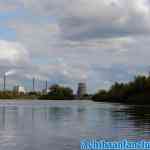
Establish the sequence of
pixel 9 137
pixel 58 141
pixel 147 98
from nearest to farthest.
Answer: pixel 58 141, pixel 9 137, pixel 147 98

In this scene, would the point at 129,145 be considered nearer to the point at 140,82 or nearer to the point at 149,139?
the point at 149,139

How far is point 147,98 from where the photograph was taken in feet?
558

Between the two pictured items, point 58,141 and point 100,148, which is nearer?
point 100,148

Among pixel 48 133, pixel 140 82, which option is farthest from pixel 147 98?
pixel 48 133

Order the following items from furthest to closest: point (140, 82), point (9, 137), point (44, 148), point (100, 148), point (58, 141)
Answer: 1. point (140, 82)
2. point (9, 137)
3. point (58, 141)
4. point (44, 148)
5. point (100, 148)

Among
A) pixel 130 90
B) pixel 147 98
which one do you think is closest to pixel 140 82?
pixel 130 90

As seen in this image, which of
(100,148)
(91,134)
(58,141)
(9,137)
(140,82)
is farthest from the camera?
(140,82)

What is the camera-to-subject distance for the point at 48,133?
37.9m

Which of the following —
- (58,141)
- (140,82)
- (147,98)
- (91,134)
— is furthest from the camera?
(140,82)

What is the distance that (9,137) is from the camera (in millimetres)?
34875

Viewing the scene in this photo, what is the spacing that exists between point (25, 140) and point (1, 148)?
4360mm

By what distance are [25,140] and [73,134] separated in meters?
5.47

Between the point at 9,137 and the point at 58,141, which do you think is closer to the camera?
the point at 58,141

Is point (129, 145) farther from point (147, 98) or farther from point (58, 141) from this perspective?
point (147, 98)
